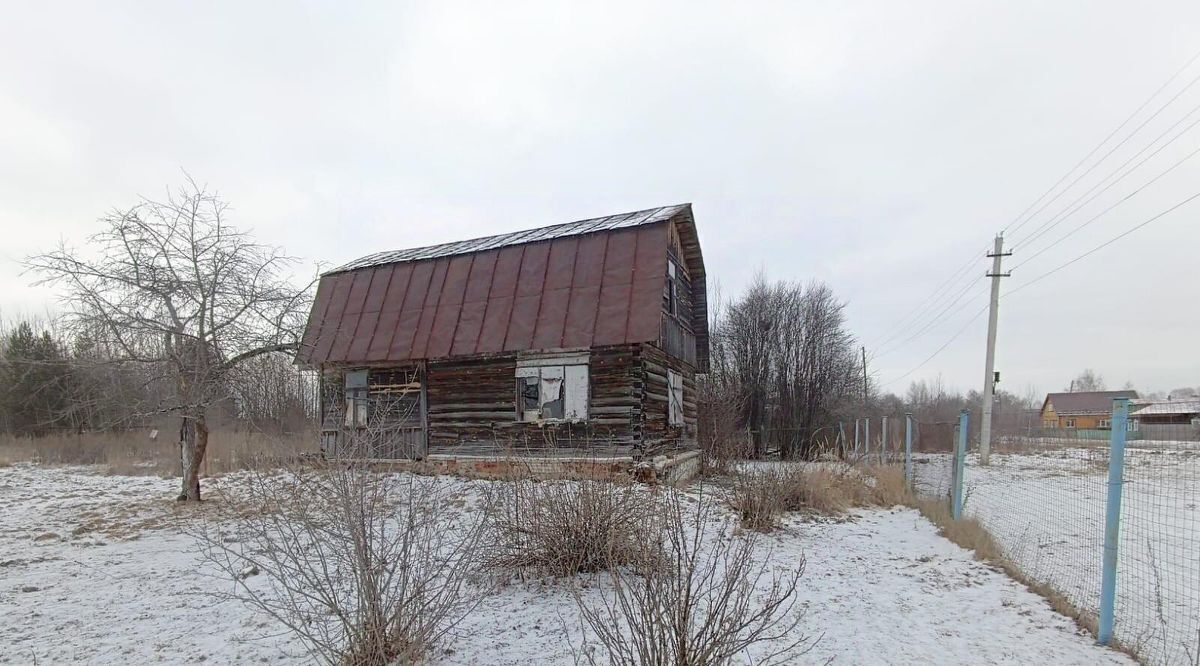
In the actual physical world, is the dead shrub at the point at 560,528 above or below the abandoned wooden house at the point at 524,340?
below

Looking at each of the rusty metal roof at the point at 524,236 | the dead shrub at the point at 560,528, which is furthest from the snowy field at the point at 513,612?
the rusty metal roof at the point at 524,236

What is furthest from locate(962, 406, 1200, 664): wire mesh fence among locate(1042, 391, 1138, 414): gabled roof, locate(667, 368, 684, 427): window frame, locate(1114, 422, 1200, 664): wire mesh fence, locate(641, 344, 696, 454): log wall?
locate(1042, 391, 1138, 414): gabled roof

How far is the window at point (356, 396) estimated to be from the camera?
45.4ft

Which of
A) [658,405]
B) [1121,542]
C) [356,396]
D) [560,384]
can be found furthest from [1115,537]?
[356,396]

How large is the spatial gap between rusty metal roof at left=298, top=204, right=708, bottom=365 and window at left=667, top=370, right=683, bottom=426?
9.94 ft

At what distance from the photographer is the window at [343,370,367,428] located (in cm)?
1384

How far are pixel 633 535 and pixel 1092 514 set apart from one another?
924 centimetres

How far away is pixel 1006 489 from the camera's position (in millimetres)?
12438

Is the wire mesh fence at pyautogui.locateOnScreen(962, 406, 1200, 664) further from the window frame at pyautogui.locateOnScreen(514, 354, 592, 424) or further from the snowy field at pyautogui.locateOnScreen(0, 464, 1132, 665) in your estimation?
the window frame at pyautogui.locateOnScreen(514, 354, 592, 424)

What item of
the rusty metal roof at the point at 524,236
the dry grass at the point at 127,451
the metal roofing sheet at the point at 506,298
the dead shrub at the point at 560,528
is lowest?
the dry grass at the point at 127,451

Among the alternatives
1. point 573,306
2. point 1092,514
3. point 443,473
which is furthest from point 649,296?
point 1092,514

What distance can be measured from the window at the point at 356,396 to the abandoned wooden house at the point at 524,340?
3 centimetres

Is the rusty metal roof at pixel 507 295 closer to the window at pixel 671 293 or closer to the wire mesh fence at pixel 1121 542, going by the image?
the window at pixel 671 293

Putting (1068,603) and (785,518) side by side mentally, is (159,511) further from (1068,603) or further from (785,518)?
(1068,603)
